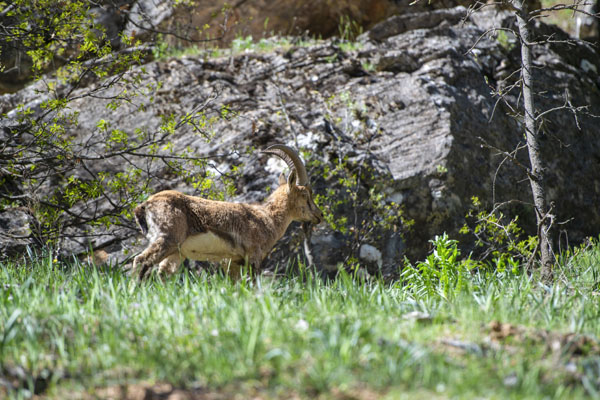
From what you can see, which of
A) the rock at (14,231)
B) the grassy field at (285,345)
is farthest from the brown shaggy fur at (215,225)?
the rock at (14,231)

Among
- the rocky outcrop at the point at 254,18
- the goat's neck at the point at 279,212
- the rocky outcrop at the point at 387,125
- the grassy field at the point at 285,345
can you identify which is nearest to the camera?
the grassy field at the point at 285,345

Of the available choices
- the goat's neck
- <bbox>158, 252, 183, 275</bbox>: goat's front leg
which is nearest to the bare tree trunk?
the goat's neck

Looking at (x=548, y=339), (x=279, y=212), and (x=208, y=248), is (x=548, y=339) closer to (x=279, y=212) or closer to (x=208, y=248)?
(x=208, y=248)

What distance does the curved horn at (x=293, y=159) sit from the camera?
8500 mm

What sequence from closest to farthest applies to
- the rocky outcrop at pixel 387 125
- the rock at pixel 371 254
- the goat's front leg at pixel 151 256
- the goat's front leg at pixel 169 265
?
1. the goat's front leg at pixel 151 256
2. the goat's front leg at pixel 169 265
3. the rock at pixel 371 254
4. the rocky outcrop at pixel 387 125

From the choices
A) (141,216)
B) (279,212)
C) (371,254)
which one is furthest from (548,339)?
(371,254)

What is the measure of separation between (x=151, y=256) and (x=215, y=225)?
0.94m

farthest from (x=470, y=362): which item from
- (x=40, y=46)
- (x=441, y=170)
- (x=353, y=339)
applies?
(x=40, y=46)

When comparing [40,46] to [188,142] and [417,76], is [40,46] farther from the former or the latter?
[417,76]

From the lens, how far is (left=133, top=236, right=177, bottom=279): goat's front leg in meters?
7.14

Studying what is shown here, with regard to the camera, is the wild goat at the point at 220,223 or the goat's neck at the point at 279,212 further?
the goat's neck at the point at 279,212

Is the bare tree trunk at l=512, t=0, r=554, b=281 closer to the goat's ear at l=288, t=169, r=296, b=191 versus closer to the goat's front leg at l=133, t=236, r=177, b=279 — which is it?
the goat's ear at l=288, t=169, r=296, b=191

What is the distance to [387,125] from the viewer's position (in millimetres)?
10633

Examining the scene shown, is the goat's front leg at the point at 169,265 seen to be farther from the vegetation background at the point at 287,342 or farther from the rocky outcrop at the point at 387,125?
the vegetation background at the point at 287,342
